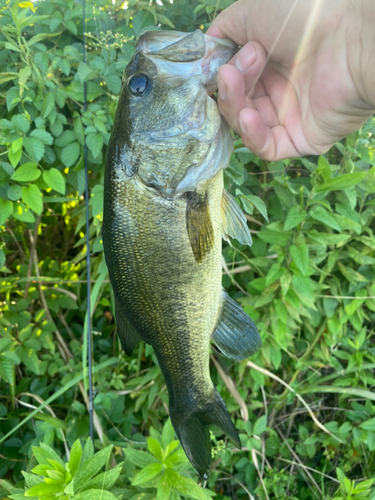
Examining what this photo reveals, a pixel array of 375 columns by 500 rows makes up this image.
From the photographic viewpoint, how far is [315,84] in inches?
45.2

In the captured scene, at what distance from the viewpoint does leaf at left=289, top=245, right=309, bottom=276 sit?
5.07 feet

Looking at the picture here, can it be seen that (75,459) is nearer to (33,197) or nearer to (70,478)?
(70,478)

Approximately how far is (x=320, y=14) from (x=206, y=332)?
118 centimetres

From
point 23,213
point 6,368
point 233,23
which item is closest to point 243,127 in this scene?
point 233,23

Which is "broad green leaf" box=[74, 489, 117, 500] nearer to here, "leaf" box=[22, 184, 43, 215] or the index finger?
"leaf" box=[22, 184, 43, 215]

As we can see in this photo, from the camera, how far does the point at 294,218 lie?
1559mm

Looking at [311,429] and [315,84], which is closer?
[315,84]

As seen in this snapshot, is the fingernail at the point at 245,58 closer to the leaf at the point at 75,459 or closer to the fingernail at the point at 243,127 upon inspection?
the fingernail at the point at 243,127

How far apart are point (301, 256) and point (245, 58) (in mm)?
896

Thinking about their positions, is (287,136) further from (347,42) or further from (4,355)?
(4,355)

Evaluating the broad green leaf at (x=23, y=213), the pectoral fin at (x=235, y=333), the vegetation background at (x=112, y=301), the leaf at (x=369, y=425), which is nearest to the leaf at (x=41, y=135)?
the vegetation background at (x=112, y=301)

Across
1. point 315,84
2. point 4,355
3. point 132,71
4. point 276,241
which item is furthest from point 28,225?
point 315,84

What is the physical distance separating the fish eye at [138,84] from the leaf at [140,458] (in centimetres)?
149

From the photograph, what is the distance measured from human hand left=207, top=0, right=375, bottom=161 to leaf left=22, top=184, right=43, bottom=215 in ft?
3.13
